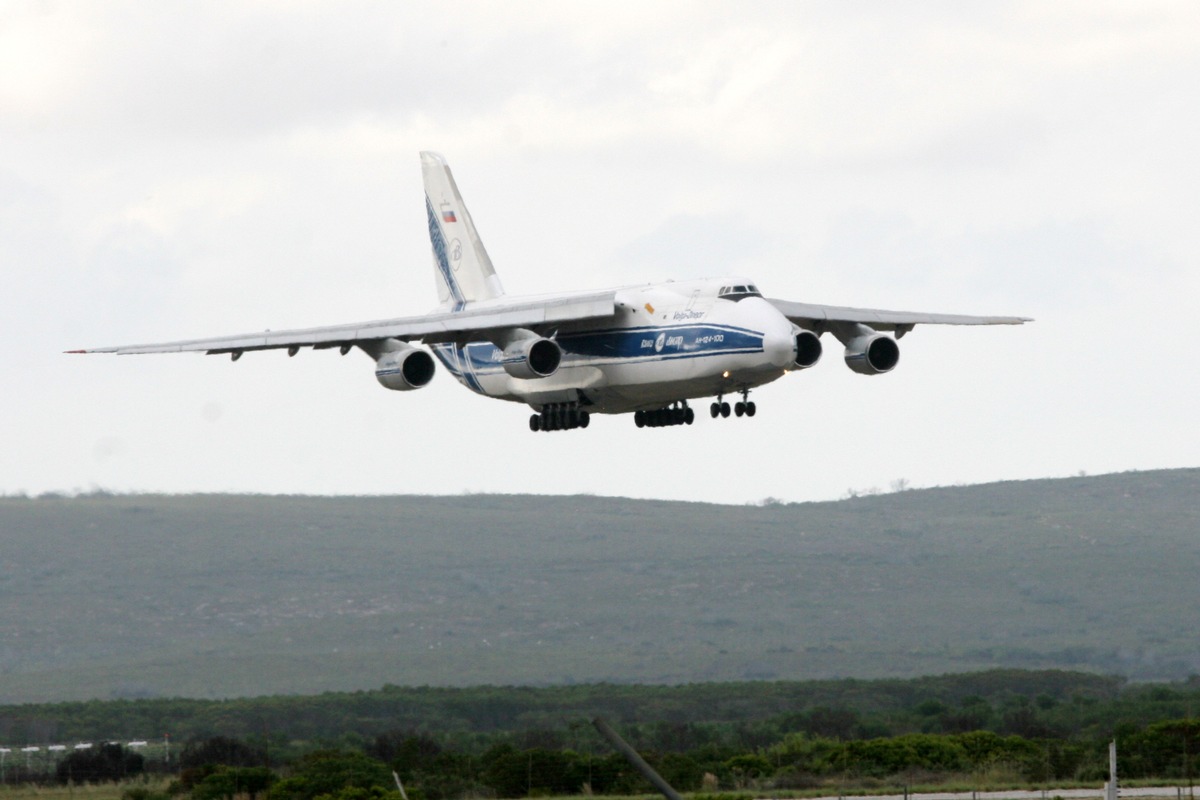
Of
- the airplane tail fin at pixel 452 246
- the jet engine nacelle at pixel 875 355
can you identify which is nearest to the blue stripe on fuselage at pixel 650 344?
the jet engine nacelle at pixel 875 355

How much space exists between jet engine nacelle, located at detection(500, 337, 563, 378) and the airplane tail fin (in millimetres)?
7734

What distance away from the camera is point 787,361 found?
31.3m

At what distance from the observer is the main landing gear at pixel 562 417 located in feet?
115

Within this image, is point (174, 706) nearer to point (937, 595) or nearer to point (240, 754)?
point (240, 754)

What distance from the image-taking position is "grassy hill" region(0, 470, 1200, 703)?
3314 inches

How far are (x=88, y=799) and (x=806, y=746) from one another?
1497cm

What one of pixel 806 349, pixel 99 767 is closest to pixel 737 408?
pixel 806 349

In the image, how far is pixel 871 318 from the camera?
119ft

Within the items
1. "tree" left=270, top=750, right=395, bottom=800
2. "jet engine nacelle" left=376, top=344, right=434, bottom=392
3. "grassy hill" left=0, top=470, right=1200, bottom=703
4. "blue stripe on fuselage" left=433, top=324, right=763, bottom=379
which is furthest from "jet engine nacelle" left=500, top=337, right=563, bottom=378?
"grassy hill" left=0, top=470, right=1200, bottom=703

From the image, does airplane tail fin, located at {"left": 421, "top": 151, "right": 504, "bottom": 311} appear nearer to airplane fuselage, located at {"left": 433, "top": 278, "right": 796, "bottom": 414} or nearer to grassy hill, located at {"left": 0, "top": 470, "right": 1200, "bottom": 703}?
airplane fuselage, located at {"left": 433, "top": 278, "right": 796, "bottom": 414}

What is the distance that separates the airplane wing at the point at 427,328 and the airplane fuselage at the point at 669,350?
1.66ft

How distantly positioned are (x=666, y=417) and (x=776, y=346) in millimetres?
5074

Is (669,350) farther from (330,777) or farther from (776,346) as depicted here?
(330,777)

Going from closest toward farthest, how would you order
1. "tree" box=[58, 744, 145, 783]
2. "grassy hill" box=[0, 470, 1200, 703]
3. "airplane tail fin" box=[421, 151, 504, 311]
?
"tree" box=[58, 744, 145, 783] < "airplane tail fin" box=[421, 151, 504, 311] < "grassy hill" box=[0, 470, 1200, 703]
